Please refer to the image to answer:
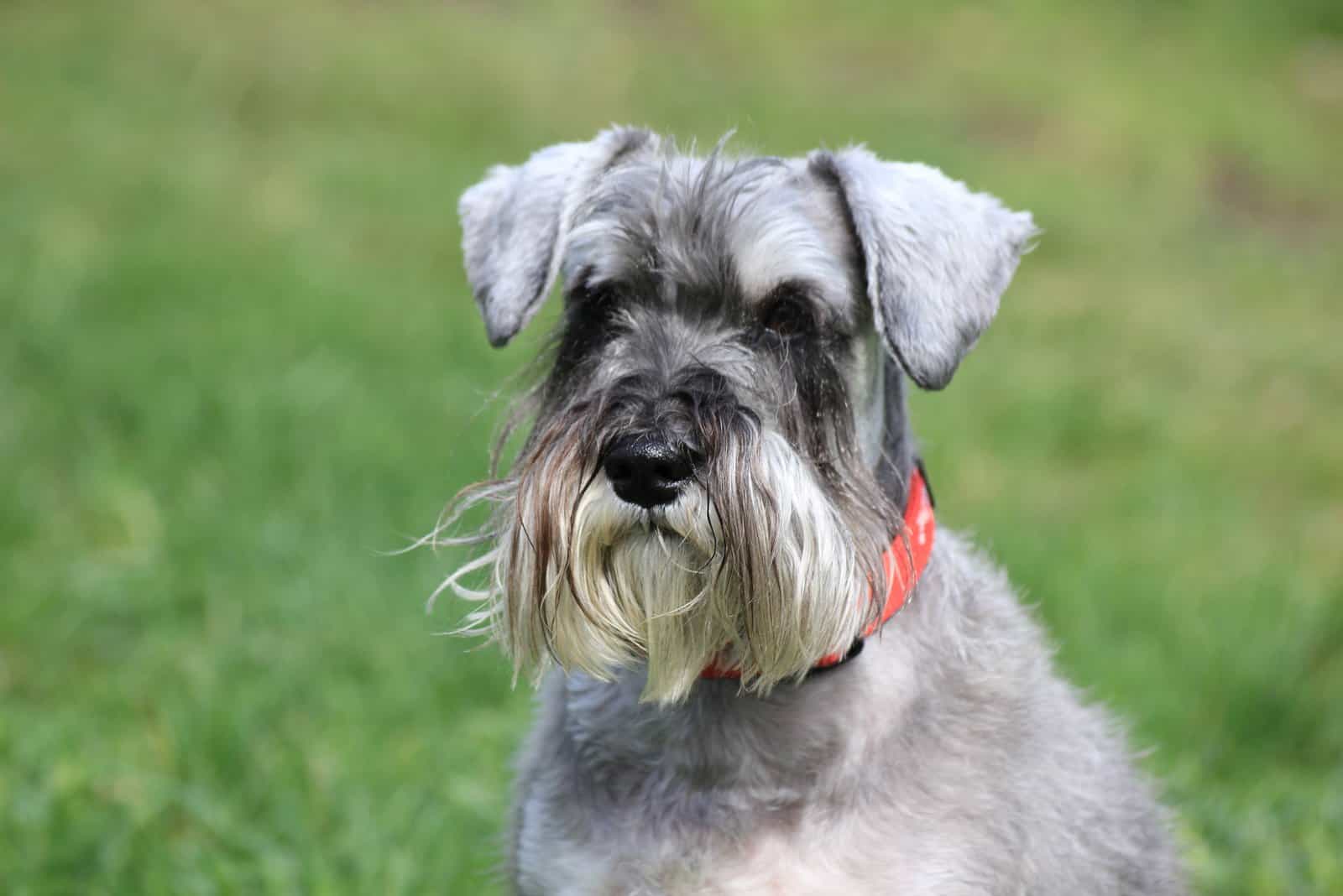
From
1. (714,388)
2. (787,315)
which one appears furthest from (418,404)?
(714,388)

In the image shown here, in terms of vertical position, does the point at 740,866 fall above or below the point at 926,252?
below

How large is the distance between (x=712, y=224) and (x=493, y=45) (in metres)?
9.61

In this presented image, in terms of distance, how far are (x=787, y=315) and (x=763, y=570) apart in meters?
0.54

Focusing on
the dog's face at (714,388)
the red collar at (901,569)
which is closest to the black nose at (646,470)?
the dog's face at (714,388)

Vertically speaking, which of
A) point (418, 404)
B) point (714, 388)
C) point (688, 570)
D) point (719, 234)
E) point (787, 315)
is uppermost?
point (719, 234)

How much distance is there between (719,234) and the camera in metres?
2.73

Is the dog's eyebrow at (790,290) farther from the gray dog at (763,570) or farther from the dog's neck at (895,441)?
the dog's neck at (895,441)

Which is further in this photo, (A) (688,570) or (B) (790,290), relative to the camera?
(B) (790,290)

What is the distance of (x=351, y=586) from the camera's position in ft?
16.5

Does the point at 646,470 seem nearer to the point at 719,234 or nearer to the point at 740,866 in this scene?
the point at 719,234

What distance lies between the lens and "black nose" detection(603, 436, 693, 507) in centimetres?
241

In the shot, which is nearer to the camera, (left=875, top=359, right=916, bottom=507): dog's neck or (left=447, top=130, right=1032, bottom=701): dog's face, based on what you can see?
(left=447, top=130, right=1032, bottom=701): dog's face

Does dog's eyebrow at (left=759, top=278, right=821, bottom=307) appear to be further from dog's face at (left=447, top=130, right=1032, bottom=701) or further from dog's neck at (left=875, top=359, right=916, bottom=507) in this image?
dog's neck at (left=875, top=359, right=916, bottom=507)

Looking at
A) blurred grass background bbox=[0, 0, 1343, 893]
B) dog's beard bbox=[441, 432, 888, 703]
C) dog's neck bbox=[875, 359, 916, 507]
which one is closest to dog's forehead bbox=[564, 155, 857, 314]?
dog's neck bbox=[875, 359, 916, 507]
